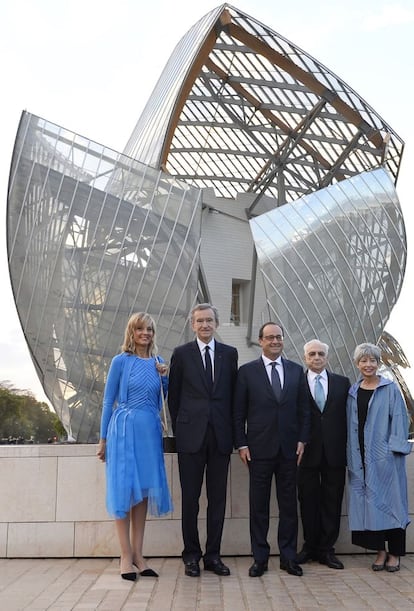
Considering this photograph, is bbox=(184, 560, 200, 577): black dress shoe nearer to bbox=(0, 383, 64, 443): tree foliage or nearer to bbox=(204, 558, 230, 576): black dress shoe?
bbox=(204, 558, 230, 576): black dress shoe

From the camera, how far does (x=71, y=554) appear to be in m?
7.75

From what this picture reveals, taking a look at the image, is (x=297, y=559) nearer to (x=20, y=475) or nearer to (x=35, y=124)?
(x=20, y=475)

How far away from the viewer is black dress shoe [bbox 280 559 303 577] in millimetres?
6418

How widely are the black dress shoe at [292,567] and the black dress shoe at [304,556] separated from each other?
45cm

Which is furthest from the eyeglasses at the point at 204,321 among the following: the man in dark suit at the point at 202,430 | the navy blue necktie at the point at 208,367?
the navy blue necktie at the point at 208,367

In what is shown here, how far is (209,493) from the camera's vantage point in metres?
6.71

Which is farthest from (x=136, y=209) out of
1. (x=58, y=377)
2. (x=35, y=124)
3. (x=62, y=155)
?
(x=58, y=377)

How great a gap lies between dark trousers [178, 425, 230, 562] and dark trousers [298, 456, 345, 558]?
1063 millimetres

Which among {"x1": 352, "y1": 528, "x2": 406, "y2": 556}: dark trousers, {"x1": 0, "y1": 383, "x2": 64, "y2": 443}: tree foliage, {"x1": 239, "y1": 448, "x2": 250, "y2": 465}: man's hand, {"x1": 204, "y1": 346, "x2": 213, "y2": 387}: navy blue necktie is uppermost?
{"x1": 204, "y1": 346, "x2": 213, "y2": 387}: navy blue necktie

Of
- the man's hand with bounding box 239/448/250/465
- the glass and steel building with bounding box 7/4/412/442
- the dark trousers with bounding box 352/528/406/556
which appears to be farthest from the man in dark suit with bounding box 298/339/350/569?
the glass and steel building with bounding box 7/4/412/442

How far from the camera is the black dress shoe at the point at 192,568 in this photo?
20.9 ft

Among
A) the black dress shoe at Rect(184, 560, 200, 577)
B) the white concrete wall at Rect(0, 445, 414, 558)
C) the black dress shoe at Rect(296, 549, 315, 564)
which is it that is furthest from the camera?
the white concrete wall at Rect(0, 445, 414, 558)

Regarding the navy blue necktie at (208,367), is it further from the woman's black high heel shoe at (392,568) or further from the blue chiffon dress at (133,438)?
the woman's black high heel shoe at (392,568)

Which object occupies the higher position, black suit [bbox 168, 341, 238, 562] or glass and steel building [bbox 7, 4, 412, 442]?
glass and steel building [bbox 7, 4, 412, 442]
